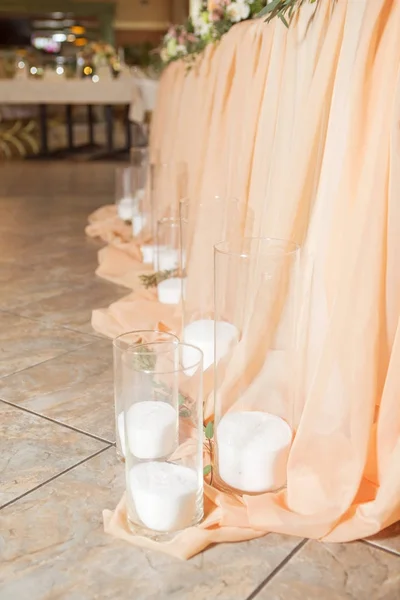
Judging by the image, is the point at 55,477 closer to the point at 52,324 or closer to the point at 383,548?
the point at 383,548

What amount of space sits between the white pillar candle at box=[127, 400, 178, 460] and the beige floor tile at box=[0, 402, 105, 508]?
0.94 ft

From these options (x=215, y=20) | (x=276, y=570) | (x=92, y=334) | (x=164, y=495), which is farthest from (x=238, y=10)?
(x=276, y=570)

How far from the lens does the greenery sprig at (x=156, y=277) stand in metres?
2.79

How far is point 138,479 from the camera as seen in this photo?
52.7 inches

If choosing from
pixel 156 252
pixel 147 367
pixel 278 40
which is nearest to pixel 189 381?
pixel 147 367

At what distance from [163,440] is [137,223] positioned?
2439 millimetres

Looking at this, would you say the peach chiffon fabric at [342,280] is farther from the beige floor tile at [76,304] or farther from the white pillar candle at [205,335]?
the beige floor tile at [76,304]

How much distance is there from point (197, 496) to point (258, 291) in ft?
1.76

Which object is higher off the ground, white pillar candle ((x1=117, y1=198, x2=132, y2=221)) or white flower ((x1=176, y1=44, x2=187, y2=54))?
white flower ((x1=176, y1=44, x2=187, y2=54))

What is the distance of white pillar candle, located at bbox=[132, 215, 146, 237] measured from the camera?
3742 millimetres

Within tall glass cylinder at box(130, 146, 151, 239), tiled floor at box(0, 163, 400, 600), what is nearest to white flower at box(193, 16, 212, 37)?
tall glass cylinder at box(130, 146, 151, 239)

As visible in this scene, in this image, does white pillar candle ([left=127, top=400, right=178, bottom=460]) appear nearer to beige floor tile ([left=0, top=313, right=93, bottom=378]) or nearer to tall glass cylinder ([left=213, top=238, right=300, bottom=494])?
tall glass cylinder ([left=213, top=238, right=300, bottom=494])

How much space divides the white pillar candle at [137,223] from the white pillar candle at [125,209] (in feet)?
1.32

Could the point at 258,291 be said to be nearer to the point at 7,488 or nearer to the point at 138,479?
the point at 138,479
